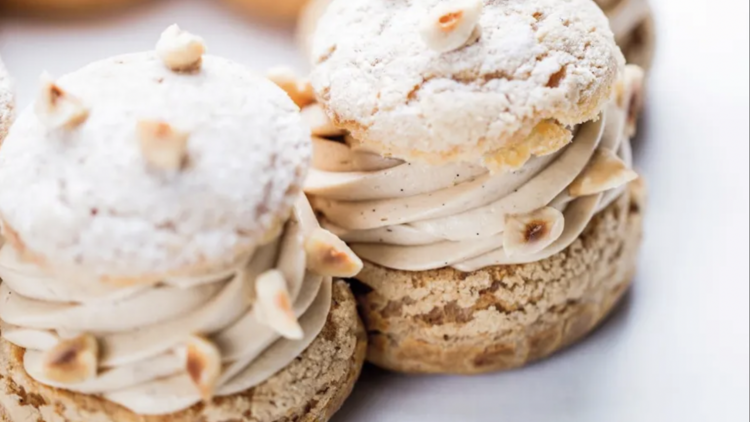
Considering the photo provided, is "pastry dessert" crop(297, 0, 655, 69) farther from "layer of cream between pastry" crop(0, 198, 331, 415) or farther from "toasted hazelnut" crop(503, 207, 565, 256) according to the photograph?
"layer of cream between pastry" crop(0, 198, 331, 415)

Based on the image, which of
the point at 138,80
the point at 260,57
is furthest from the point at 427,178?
the point at 260,57

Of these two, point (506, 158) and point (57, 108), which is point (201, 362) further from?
point (506, 158)

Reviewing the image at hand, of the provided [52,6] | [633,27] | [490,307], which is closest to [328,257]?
[490,307]

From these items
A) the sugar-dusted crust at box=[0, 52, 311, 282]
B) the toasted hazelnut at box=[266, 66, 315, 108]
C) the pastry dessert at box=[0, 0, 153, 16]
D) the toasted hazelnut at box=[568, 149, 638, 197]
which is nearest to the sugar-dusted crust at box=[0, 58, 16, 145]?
the sugar-dusted crust at box=[0, 52, 311, 282]

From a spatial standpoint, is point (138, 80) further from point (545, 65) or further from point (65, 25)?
point (65, 25)

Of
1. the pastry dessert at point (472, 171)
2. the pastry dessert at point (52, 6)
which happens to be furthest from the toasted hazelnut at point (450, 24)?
the pastry dessert at point (52, 6)
